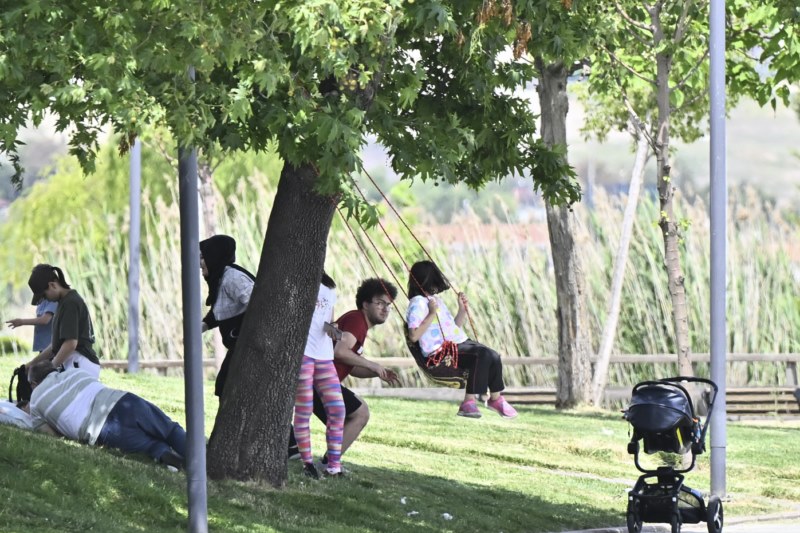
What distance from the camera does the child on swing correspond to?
48.4ft

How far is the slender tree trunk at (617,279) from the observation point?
87.8 ft

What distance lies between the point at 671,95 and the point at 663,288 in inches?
268

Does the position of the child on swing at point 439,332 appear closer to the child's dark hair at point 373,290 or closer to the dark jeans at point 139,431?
the child's dark hair at point 373,290

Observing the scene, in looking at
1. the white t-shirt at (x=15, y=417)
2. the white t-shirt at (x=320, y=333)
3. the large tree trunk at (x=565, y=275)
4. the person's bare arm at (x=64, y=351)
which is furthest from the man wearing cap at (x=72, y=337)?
the large tree trunk at (x=565, y=275)

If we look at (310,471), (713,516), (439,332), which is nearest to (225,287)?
(310,471)

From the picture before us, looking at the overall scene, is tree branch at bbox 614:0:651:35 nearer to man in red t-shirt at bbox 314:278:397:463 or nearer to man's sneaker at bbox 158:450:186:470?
man in red t-shirt at bbox 314:278:397:463

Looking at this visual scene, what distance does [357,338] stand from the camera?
14688 millimetres

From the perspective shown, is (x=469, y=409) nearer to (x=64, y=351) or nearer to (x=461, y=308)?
(x=461, y=308)

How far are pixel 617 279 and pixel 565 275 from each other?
2357 mm

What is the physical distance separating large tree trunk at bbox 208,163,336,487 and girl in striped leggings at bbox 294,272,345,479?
1.42ft

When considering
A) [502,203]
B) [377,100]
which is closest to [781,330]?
[502,203]

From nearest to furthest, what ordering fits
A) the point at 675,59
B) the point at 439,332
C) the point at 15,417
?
the point at 15,417 → the point at 439,332 → the point at 675,59

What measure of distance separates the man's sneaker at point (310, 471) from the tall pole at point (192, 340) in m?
3.03

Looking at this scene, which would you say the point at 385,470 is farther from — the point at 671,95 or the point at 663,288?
the point at 663,288
